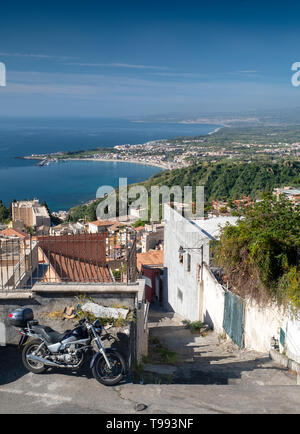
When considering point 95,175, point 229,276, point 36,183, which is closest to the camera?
point 229,276

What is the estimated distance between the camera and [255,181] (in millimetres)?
55688

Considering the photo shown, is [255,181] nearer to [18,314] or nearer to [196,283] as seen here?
[196,283]

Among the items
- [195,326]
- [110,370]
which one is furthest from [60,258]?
[195,326]

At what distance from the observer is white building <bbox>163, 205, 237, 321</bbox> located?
10555mm

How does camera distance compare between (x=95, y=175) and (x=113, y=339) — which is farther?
(x=95, y=175)

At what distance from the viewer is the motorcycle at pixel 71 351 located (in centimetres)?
427

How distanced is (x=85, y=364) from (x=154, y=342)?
359 centimetres

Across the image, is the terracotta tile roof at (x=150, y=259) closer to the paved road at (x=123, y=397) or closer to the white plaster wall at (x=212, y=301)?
the white plaster wall at (x=212, y=301)

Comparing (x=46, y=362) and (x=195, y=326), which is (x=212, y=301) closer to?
(x=195, y=326)

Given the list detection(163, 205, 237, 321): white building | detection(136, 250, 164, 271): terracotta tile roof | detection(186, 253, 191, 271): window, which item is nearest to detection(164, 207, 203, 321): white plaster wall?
detection(163, 205, 237, 321): white building

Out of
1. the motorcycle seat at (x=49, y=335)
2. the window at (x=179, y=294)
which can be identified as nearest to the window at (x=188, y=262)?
the window at (x=179, y=294)

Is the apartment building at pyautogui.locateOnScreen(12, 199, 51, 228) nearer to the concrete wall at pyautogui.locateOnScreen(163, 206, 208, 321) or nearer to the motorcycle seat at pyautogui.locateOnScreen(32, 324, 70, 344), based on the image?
the concrete wall at pyautogui.locateOnScreen(163, 206, 208, 321)

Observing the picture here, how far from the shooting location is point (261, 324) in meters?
6.89
